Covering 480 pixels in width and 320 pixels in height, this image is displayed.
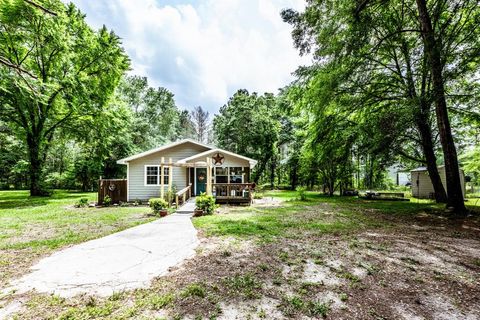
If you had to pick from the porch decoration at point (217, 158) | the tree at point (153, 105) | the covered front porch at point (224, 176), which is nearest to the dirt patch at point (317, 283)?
the covered front porch at point (224, 176)

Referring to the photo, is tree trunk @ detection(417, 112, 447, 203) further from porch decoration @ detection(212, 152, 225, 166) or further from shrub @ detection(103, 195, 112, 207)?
shrub @ detection(103, 195, 112, 207)

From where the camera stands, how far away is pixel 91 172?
24.4 meters

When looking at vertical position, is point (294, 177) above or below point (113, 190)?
above

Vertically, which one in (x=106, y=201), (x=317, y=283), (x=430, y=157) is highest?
(x=430, y=157)

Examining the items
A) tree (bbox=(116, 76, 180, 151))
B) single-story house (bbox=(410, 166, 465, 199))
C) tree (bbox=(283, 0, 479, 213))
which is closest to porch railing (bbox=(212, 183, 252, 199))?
tree (bbox=(283, 0, 479, 213))

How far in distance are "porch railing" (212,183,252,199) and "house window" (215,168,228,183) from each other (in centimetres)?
134

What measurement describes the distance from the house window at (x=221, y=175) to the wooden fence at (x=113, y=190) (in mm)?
5661

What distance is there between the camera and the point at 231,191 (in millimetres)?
13578

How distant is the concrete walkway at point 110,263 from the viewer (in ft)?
10.5

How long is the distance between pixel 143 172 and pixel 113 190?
198cm

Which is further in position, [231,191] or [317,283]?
[231,191]

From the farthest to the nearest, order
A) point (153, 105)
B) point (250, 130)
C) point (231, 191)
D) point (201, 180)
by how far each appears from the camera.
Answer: point (153, 105) < point (250, 130) < point (201, 180) < point (231, 191)

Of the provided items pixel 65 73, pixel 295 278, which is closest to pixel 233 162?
pixel 295 278

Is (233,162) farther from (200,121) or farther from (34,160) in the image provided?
(200,121)
